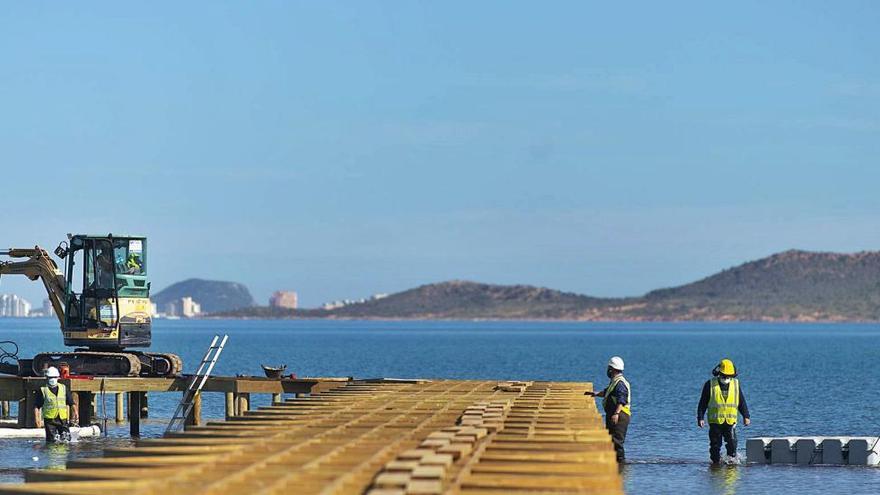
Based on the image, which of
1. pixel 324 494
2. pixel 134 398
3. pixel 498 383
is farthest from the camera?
pixel 134 398

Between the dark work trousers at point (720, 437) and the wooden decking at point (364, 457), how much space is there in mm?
5208

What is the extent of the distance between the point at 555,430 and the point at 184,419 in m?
21.1

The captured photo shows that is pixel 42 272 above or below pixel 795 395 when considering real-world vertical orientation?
above

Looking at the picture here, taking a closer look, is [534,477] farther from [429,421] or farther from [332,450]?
[429,421]

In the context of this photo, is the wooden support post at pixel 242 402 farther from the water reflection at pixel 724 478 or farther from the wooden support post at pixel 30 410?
the water reflection at pixel 724 478

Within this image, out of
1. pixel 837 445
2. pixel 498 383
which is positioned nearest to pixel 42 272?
pixel 498 383

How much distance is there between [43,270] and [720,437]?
22120 mm

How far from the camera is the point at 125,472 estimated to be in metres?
16.8

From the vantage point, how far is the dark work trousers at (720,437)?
33.1 meters

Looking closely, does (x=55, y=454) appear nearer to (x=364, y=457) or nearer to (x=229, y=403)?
(x=229, y=403)

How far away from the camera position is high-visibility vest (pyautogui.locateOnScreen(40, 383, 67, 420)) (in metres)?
39.9

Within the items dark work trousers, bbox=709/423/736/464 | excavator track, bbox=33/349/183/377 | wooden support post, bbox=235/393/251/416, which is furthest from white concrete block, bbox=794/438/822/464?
excavator track, bbox=33/349/183/377

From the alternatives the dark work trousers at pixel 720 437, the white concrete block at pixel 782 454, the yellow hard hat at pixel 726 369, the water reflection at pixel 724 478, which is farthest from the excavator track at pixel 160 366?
the yellow hard hat at pixel 726 369

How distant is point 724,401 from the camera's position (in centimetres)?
3241
